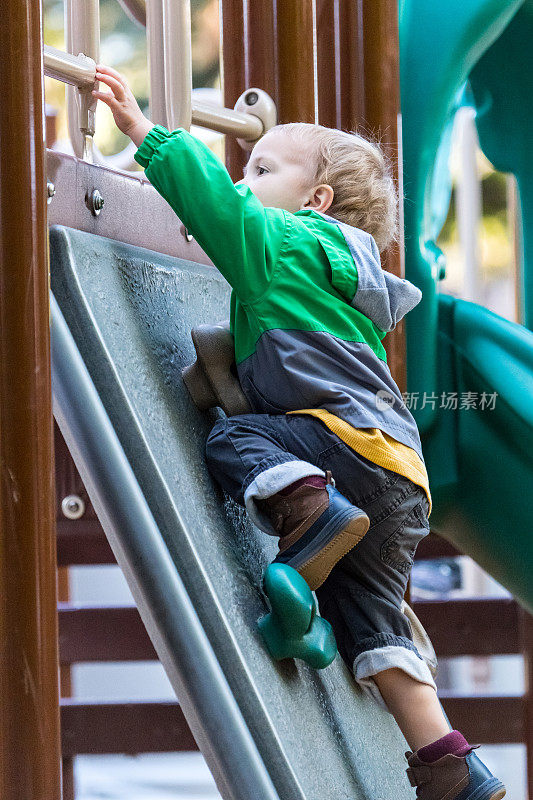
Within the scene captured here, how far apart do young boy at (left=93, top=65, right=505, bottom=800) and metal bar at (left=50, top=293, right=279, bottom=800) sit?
127 millimetres

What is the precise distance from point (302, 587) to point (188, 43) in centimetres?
78

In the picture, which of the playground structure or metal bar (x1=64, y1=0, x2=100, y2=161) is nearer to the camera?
the playground structure

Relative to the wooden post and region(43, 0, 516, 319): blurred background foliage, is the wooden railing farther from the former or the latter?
region(43, 0, 516, 319): blurred background foliage

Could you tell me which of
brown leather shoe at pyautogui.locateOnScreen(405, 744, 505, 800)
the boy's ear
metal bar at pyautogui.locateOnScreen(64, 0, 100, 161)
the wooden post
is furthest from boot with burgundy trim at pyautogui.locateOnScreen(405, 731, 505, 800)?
the wooden post

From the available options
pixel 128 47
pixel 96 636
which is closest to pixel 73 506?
pixel 96 636

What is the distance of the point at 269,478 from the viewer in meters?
1.05

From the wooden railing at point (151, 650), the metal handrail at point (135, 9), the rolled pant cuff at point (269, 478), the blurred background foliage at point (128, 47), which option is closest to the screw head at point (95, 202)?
the rolled pant cuff at point (269, 478)

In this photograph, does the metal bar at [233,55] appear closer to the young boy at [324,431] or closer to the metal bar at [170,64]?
the metal bar at [170,64]

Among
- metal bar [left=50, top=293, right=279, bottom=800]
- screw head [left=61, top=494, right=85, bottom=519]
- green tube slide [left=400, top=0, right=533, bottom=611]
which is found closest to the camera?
metal bar [left=50, top=293, right=279, bottom=800]

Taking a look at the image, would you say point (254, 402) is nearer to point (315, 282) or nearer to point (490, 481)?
point (315, 282)

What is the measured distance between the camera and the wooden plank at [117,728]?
240 centimetres

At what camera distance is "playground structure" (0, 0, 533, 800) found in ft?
2.76

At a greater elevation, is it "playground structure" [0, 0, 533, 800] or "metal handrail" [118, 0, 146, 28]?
"metal handrail" [118, 0, 146, 28]

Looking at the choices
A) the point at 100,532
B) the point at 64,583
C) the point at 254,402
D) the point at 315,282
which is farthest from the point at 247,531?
the point at 64,583
